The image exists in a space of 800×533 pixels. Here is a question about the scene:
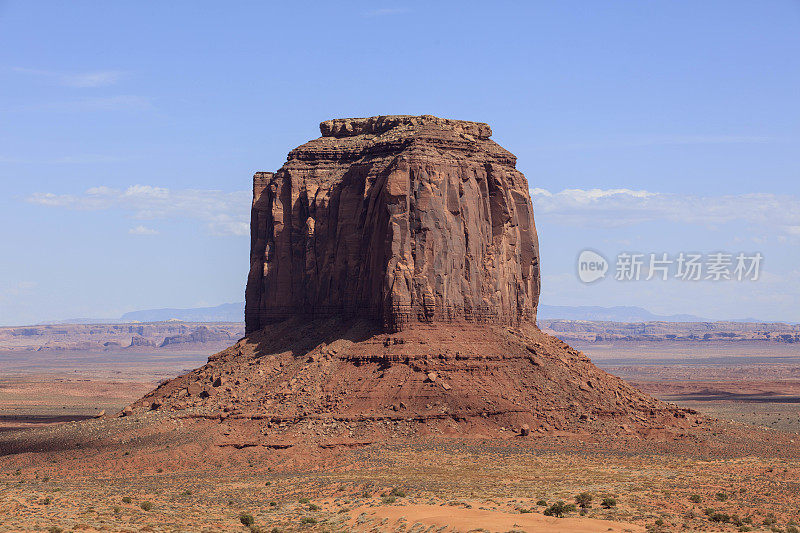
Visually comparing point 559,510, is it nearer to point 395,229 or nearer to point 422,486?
point 422,486

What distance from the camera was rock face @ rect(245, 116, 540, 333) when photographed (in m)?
81.1

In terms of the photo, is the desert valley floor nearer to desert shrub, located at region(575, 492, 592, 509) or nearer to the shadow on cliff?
desert shrub, located at region(575, 492, 592, 509)

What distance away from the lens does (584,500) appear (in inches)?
2080

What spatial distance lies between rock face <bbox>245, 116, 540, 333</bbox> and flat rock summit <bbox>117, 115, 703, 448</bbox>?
0.13m

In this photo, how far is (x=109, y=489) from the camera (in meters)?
62.9

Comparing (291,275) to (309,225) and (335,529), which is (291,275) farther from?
(335,529)

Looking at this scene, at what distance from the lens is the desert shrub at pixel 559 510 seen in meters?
49.9

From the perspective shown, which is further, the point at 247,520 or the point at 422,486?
the point at 422,486

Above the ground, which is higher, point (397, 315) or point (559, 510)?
point (397, 315)

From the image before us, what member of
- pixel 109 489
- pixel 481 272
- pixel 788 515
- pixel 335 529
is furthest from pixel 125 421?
pixel 788 515

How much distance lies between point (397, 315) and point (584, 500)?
29280mm

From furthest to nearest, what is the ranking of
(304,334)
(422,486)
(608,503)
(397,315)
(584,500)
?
(304,334) → (397,315) → (422,486) → (584,500) → (608,503)

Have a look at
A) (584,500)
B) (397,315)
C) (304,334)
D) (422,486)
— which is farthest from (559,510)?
(304,334)

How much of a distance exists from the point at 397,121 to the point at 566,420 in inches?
1031
